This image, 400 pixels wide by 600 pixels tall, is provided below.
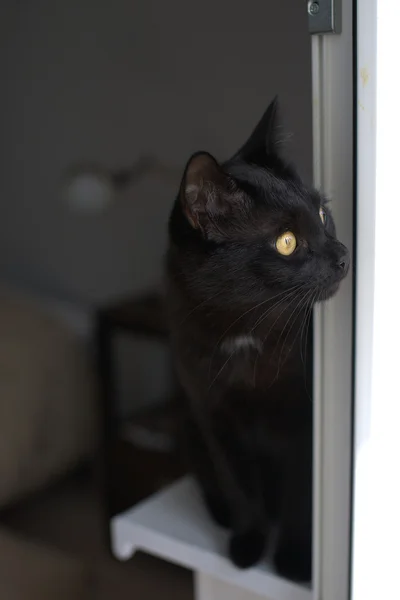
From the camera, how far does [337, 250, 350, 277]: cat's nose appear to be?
60cm

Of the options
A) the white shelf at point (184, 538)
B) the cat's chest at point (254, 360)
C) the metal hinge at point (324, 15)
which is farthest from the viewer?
the white shelf at point (184, 538)

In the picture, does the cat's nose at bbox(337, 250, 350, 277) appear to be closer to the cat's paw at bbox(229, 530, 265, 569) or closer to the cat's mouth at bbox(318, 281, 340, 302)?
the cat's mouth at bbox(318, 281, 340, 302)

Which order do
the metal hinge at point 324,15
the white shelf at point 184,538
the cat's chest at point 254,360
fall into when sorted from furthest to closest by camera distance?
1. the white shelf at point 184,538
2. the cat's chest at point 254,360
3. the metal hinge at point 324,15

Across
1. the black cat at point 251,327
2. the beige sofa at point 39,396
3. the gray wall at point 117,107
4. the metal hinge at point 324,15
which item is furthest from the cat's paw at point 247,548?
the metal hinge at point 324,15

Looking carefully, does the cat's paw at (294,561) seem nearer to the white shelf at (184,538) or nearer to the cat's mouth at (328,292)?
the white shelf at (184,538)

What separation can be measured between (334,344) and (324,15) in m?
0.32

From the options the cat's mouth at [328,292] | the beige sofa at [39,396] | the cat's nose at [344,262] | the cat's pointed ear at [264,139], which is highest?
the cat's pointed ear at [264,139]

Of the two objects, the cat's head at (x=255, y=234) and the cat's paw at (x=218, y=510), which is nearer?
the cat's head at (x=255, y=234)

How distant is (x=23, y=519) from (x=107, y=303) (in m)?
0.31

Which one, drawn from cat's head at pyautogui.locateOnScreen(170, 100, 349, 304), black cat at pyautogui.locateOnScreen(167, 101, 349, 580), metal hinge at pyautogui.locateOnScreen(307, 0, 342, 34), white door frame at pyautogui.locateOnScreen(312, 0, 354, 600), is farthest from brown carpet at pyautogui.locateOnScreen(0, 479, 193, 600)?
metal hinge at pyautogui.locateOnScreen(307, 0, 342, 34)

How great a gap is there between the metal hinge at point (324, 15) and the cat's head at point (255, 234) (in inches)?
3.7

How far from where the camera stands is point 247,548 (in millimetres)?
798

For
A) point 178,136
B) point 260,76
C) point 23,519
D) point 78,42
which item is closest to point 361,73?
point 260,76

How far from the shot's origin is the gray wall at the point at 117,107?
2.16 feet
